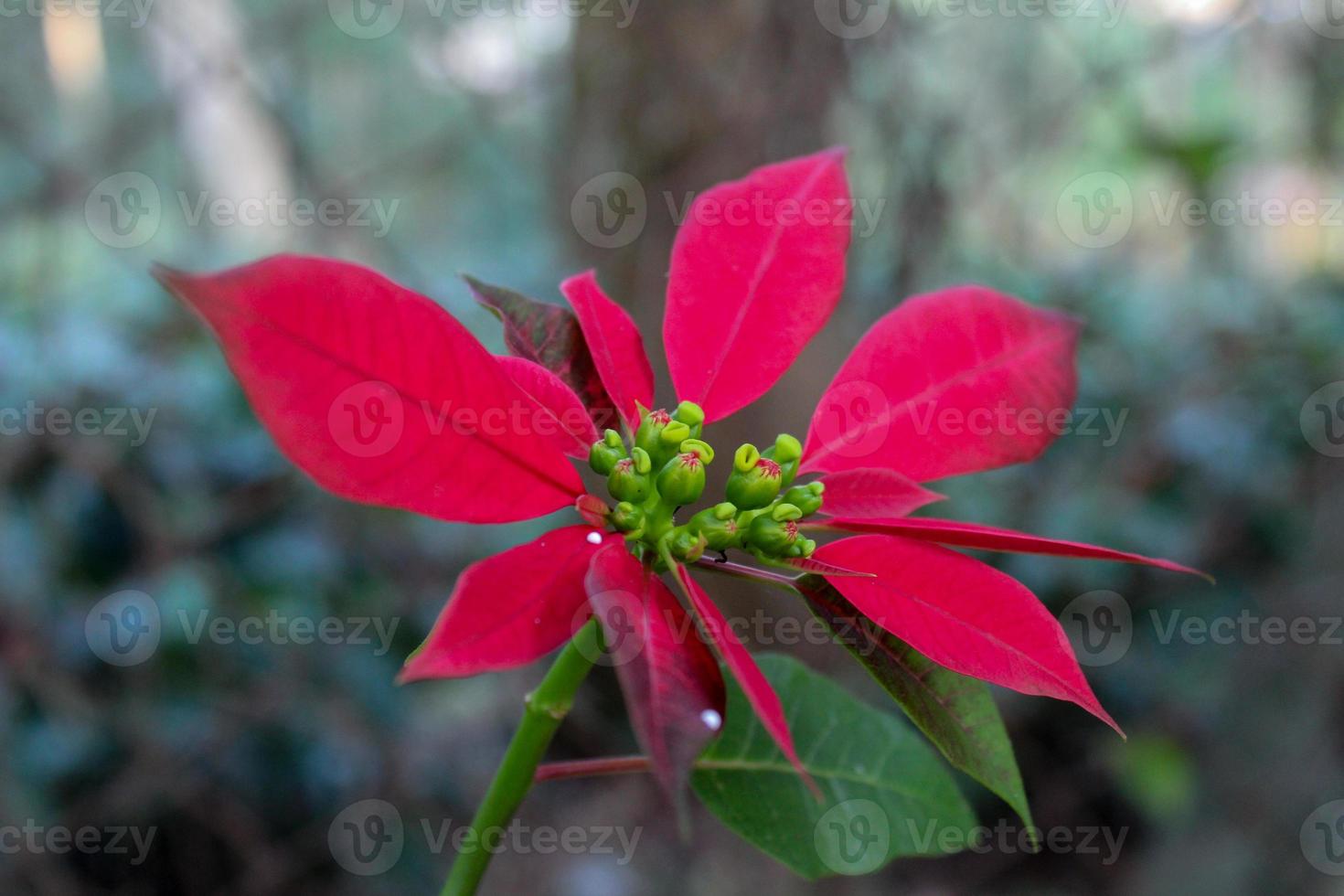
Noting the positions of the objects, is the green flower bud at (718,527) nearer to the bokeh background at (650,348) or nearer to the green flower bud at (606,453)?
the green flower bud at (606,453)

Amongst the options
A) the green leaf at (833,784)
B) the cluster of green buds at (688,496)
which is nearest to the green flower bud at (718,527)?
the cluster of green buds at (688,496)

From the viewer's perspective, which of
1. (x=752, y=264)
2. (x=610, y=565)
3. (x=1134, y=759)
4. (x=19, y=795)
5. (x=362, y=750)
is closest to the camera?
(x=610, y=565)

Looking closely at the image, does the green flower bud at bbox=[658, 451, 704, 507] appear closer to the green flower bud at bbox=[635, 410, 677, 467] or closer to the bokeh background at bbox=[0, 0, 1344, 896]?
the green flower bud at bbox=[635, 410, 677, 467]

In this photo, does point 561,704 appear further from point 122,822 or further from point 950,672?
point 122,822

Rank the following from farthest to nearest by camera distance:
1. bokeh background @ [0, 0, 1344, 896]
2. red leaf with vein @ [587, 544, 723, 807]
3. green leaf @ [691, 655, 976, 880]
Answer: bokeh background @ [0, 0, 1344, 896], green leaf @ [691, 655, 976, 880], red leaf with vein @ [587, 544, 723, 807]

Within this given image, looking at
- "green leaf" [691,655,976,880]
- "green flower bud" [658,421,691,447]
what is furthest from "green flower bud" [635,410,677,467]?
"green leaf" [691,655,976,880]

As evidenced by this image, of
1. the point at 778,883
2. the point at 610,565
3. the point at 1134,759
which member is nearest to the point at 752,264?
the point at 610,565

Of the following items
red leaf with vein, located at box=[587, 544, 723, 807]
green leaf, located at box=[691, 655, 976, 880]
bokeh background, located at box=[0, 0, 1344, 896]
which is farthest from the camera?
bokeh background, located at box=[0, 0, 1344, 896]

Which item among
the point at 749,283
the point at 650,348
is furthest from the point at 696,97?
A: the point at 749,283
